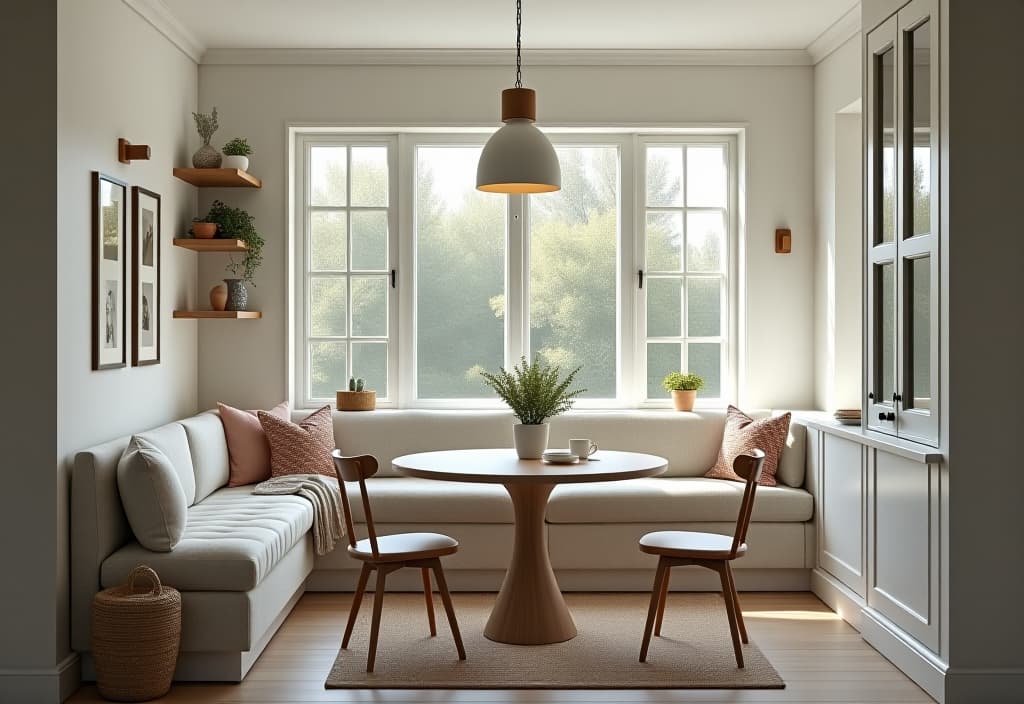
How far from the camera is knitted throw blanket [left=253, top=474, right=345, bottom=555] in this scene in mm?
4828

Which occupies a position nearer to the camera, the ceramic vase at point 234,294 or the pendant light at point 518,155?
the pendant light at point 518,155

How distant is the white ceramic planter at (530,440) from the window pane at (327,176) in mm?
2324

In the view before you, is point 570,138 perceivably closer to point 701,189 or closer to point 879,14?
point 701,189

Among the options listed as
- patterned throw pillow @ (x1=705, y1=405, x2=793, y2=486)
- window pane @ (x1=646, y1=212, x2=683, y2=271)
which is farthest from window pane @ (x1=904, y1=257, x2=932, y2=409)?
window pane @ (x1=646, y1=212, x2=683, y2=271)

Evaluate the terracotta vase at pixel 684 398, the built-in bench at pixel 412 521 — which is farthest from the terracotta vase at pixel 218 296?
the terracotta vase at pixel 684 398

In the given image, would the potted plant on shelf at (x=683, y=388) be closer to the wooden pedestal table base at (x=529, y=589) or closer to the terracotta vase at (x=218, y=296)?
the wooden pedestal table base at (x=529, y=589)

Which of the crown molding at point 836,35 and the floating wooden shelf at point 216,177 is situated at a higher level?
the crown molding at point 836,35

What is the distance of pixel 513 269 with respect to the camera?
593 cm

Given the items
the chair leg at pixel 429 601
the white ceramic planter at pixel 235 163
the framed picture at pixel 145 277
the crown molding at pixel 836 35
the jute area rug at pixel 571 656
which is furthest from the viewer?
the white ceramic planter at pixel 235 163

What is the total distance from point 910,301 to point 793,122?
230cm

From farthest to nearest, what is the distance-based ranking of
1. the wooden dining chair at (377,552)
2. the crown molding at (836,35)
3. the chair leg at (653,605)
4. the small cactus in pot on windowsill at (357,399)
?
the small cactus in pot on windowsill at (357,399)
the crown molding at (836,35)
the chair leg at (653,605)
the wooden dining chair at (377,552)

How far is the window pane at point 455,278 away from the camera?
19.6ft
